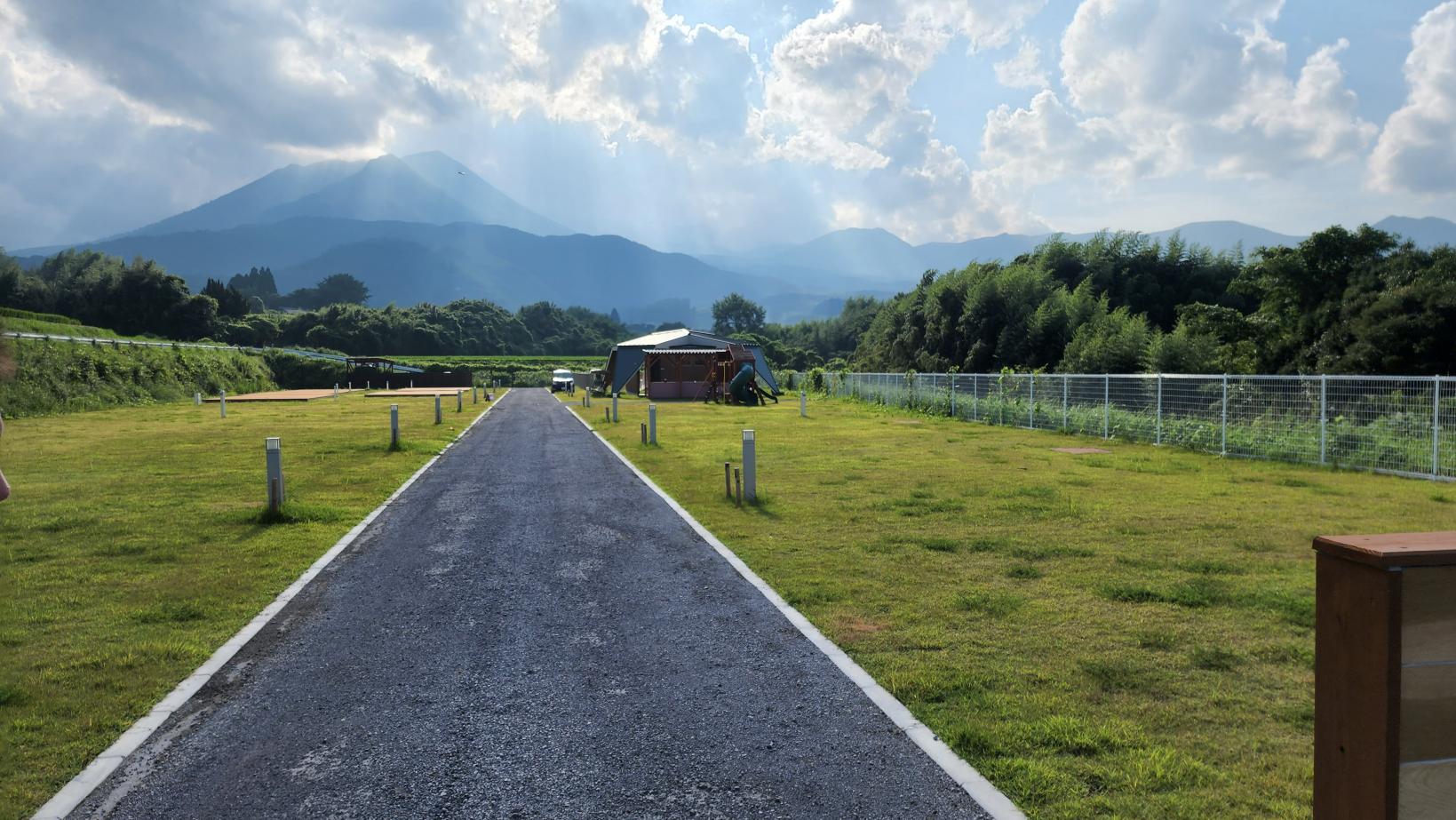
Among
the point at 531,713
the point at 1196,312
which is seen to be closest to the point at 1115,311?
the point at 1196,312

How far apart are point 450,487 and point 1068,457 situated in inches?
477

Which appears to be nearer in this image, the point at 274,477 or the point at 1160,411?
the point at 274,477

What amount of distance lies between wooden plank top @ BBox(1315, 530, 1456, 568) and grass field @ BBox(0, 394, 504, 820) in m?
4.94

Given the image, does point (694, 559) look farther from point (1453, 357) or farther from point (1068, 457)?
point (1453, 357)

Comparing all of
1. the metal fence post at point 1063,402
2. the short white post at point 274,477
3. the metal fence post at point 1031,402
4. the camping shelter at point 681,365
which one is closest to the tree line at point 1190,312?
the metal fence post at point 1031,402

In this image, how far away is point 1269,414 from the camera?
55.0 feet

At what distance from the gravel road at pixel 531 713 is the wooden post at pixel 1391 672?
1.41 metres

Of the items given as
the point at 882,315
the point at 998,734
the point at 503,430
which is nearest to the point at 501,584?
the point at 998,734

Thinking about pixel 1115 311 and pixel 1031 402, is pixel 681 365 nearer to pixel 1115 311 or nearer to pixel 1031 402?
pixel 1115 311

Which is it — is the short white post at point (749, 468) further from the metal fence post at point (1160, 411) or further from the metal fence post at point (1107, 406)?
the metal fence post at point (1107, 406)

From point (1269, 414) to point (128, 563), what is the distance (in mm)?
18598

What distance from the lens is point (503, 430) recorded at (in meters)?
26.3

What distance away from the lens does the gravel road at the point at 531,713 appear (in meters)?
3.56

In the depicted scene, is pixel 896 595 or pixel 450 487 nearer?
pixel 896 595
